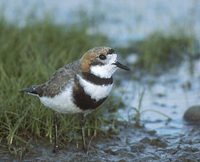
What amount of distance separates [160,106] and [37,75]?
5.56 ft

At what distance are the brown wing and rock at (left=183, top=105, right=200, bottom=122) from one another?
199cm

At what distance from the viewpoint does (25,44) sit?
8.96m

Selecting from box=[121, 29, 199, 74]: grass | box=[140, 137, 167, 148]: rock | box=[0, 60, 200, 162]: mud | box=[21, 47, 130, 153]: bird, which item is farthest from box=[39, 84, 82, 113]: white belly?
box=[121, 29, 199, 74]: grass

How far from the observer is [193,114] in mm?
7605

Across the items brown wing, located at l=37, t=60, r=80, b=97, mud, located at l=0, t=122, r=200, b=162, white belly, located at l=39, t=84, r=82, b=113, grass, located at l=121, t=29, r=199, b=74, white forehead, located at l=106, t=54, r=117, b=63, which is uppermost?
grass, located at l=121, t=29, r=199, b=74

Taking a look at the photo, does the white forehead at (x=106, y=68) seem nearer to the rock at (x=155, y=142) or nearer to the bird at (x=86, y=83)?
the bird at (x=86, y=83)

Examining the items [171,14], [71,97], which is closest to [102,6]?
[171,14]

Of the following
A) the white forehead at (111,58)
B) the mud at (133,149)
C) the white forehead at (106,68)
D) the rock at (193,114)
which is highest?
the white forehead at (111,58)

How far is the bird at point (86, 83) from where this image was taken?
233 inches

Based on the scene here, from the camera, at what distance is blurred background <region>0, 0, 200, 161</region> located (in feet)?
22.0

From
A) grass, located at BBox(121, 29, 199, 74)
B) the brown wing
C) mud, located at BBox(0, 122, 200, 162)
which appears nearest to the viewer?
the brown wing

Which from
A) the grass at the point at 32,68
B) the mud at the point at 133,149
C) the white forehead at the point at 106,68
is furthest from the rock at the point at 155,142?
the white forehead at the point at 106,68

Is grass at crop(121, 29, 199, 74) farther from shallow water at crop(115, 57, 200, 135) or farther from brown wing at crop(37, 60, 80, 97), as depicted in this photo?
brown wing at crop(37, 60, 80, 97)

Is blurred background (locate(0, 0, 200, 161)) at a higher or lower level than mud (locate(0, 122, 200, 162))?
higher
